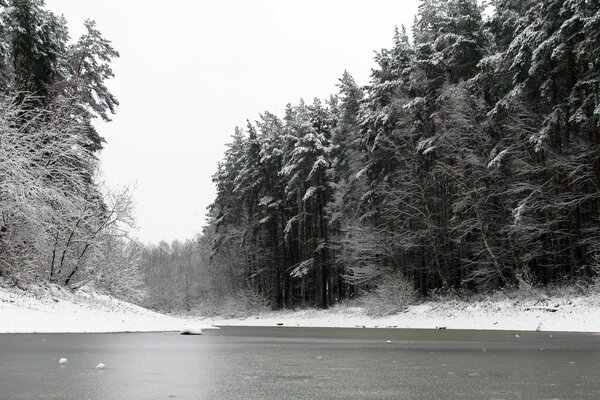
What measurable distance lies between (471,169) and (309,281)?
26759mm

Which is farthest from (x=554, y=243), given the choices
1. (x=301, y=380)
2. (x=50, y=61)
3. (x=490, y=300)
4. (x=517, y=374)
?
(x=50, y=61)

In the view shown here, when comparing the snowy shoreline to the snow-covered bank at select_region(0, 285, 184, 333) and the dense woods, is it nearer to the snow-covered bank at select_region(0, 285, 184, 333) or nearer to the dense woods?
the snow-covered bank at select_region(0, 285, 184, 333)

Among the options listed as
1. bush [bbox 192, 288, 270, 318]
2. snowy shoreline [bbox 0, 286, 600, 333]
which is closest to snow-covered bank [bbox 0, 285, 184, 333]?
snowy shoreline [bbox 0, 286, 600, 333]

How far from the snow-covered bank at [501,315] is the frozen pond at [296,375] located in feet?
33.2

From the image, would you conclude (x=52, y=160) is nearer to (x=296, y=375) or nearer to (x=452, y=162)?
(x=296, y=375)

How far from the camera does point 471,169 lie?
30094 millimetres

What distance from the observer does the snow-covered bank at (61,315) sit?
17062 mm

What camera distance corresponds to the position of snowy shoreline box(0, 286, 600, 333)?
697 inches

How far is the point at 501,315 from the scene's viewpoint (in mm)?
24094

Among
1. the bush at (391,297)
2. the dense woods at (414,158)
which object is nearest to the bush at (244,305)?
the dense woods at (414,158)

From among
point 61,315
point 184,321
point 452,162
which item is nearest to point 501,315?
point 452,162

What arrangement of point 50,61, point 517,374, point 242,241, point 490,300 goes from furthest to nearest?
point 242,241 → point 50,61 → point 490,300 → point 517,374

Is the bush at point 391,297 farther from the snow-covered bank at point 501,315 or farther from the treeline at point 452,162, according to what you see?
the treeline at point 452,162

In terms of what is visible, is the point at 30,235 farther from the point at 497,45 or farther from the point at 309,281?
the point at 309,281
